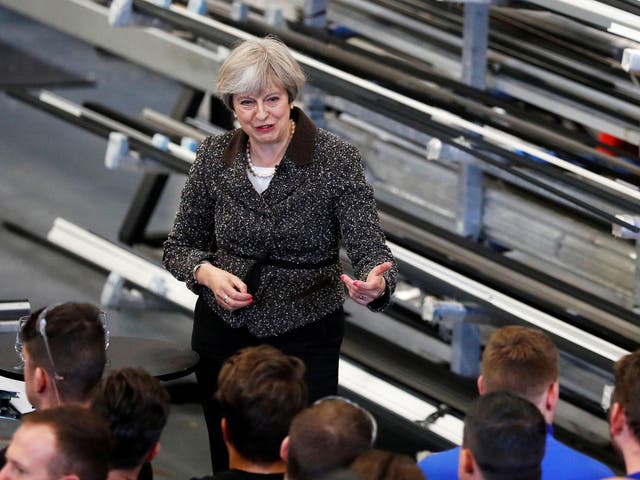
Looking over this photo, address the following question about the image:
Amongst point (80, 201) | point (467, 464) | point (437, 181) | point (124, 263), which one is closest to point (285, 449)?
point (467, 464)

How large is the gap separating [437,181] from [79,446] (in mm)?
3042

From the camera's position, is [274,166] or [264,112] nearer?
[264,112]

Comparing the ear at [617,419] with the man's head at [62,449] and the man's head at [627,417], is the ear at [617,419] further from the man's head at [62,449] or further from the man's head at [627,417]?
the man's head at [62,449]

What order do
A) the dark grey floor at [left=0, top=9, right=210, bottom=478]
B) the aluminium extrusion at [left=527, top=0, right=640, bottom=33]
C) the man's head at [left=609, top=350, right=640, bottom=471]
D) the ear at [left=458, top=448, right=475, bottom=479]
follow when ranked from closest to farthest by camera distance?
the ear at [left=458, top=448, right=475, bottom=479], the man's head at [left=609, top=350, right=640, bottom=471], the aluminium extrusion at [left=527, top=0, right=640, bottom=33], the dark grey floor at [left=0, top=9, right=210, bottom=478]

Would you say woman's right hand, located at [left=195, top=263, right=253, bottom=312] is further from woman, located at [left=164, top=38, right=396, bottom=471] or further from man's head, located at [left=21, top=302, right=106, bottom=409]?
man's head, located at [left=21, top=302, right=106, bottom=409]

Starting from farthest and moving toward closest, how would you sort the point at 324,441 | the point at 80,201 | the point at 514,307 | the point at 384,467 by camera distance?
the point at 80,201
the point at 514,307
the point at 324,441
the point at 384,467

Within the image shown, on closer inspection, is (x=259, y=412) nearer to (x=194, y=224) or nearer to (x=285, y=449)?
(x=285, y=449)

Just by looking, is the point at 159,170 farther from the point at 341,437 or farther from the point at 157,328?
the point at 341,437

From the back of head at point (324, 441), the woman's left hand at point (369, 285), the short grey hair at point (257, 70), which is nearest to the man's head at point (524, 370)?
the woman's left hand at point (369, 285)

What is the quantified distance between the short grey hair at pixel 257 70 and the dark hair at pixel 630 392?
1.03m

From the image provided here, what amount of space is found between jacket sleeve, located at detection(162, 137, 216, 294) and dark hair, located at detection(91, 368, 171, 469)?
1.78 feet

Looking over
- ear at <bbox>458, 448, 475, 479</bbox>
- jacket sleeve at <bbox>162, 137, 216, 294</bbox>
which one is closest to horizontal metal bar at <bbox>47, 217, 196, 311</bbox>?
jacket sleeve at <bbox>162, 137, 216, 294</bbox>

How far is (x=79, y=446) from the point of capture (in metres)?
2.54

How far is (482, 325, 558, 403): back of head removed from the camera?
9.75ft
